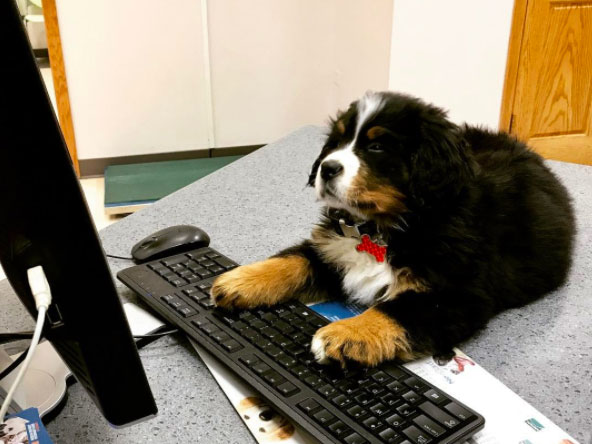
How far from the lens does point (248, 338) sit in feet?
2.74

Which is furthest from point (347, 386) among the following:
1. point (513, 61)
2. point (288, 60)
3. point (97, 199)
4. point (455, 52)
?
point (288, 60)

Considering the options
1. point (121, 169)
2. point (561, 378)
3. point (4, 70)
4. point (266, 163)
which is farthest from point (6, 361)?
point (121, 169)

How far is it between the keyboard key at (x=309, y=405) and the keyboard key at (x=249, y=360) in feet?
0.34

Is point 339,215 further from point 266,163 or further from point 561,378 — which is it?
point 266,163

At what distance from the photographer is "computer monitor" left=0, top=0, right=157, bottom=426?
398 mm

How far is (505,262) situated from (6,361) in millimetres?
813

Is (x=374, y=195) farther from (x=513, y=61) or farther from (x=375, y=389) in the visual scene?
(x=513, y=61)

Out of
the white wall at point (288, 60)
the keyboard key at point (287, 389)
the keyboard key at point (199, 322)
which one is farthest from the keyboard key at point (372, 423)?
the white wall at point (288, 60)

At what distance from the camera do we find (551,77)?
3697 millimetres

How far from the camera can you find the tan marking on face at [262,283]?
3.00 ft

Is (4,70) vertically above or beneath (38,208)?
above

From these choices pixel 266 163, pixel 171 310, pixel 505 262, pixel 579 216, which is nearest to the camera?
pixel 171 310

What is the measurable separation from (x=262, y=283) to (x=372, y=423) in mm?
355

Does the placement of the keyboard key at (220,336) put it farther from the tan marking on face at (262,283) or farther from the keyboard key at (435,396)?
the keyboard key at (435,396)
